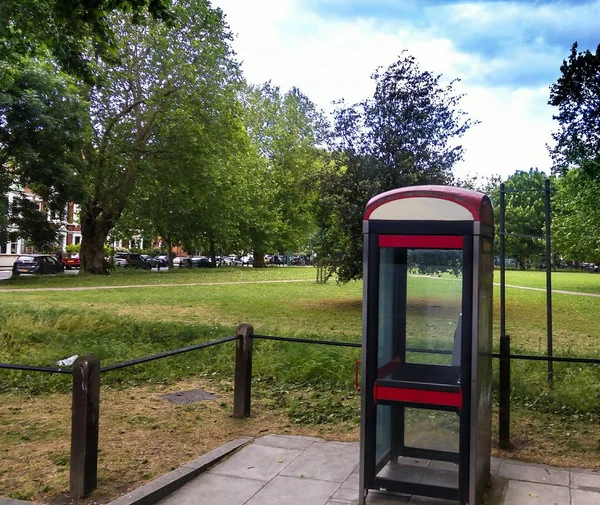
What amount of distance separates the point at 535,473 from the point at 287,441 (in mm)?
2275

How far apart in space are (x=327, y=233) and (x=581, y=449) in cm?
1258

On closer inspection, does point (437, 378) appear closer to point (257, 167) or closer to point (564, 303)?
point (564, 303)

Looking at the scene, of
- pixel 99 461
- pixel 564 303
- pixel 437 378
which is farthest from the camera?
pixel 564 303

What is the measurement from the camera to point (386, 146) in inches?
643

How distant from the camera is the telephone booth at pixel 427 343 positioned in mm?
4113

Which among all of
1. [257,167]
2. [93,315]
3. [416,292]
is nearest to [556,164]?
[416,292]

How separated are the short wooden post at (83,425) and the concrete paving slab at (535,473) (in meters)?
3.33

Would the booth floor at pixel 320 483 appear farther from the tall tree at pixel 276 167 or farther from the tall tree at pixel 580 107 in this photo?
the tall tree at pixel 276 167

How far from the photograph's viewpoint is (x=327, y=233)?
58.2 feet

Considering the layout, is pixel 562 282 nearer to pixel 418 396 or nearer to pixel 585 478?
pixel 585 478

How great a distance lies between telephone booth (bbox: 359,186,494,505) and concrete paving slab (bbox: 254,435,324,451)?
113cm

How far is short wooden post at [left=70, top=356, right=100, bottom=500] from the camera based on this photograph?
4.26 metres

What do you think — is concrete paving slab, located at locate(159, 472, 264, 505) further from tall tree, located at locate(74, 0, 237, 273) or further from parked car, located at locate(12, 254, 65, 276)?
parked car, located at locate(12, 254, 65, 276)

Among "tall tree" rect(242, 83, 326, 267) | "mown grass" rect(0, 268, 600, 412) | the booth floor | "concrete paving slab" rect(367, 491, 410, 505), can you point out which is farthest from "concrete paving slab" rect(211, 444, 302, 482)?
"tall tree" rect(242, 83, 326, 267)
